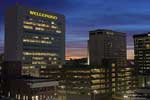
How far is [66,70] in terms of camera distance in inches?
6230

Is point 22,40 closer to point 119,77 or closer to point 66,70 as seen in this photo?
point 66,70

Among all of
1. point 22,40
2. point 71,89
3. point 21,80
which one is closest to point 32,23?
point 22,40

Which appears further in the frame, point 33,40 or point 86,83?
point 33,40

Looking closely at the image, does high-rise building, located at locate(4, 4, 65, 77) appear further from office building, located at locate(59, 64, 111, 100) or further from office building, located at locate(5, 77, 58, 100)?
office building, located at locate(5, 77, 58, 100)

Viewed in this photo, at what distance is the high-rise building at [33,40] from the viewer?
173 meters

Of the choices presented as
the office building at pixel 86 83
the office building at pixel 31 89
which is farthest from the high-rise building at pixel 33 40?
the office building at pixel 31 89

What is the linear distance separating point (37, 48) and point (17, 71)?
157 ft

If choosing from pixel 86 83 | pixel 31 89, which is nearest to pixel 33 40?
pixel 86 83

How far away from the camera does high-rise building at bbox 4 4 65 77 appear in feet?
567

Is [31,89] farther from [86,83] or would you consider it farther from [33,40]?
[33,40]

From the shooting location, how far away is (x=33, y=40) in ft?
598

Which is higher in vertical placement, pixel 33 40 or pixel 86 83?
pixel 33 40

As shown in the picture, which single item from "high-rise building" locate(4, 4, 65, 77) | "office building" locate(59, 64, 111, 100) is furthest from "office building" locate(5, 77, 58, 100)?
"high-rise building" locate(4, 4, 65, 77)

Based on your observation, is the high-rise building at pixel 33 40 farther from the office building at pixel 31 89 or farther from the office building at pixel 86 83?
the office building at pixel 31 89
